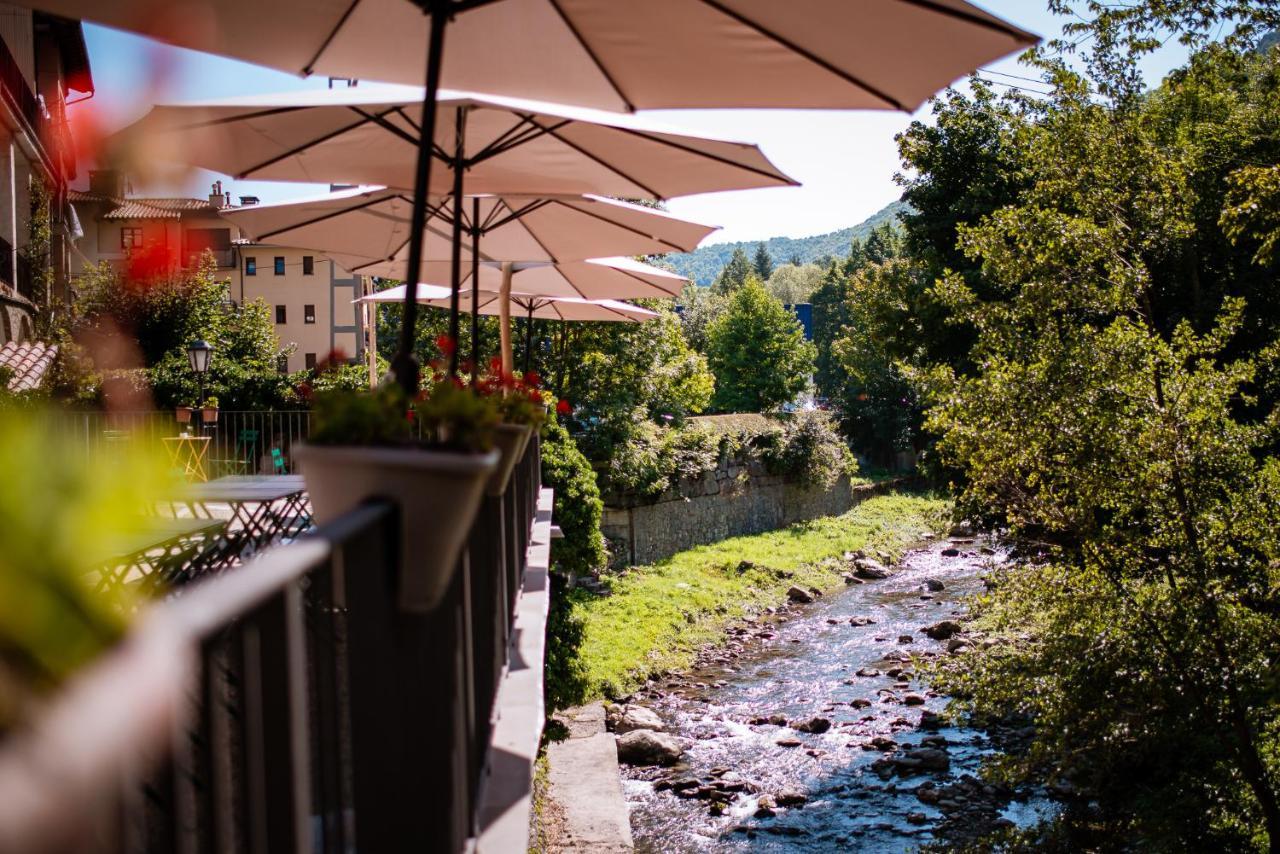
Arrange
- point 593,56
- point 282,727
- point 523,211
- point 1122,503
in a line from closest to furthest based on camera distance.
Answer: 1. point 282,727
2. point 593,56
3. point 523,211
4. point 1122,503

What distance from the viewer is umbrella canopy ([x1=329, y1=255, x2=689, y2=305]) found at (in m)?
8.60

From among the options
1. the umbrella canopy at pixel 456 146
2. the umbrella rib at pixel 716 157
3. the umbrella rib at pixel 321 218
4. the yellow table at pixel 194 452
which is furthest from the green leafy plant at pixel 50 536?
the yellow table at pixel 194 452

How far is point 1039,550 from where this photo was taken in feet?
40.0

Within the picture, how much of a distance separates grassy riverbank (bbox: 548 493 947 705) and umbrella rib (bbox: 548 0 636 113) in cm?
850

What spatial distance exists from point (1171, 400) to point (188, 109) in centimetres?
859

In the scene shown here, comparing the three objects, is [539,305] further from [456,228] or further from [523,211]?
[456,228]

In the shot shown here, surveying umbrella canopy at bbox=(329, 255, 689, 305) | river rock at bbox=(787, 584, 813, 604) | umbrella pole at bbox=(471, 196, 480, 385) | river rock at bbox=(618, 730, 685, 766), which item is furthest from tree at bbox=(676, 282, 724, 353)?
umbrella pole at bbox=(471, 196, 480, 385)

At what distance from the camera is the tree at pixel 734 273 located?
93881 millimetres

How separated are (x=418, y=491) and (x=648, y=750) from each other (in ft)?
40.9

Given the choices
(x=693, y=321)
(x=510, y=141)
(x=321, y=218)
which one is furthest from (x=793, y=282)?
(x=510, y=141)

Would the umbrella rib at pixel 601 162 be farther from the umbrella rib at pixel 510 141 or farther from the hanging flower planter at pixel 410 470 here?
the hanging flower planter at pixel 410 470

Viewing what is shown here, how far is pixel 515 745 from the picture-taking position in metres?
3.15

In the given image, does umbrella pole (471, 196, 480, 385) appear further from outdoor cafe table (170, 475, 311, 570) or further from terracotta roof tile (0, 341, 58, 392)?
terracotta roof tile (0, 341, 58, 392)

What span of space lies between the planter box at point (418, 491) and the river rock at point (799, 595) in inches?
826
